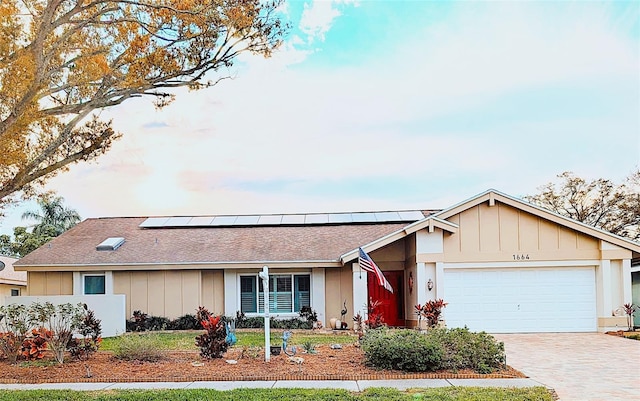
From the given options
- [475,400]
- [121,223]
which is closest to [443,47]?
[475,400]

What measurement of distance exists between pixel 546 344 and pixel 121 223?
1761 centimetres

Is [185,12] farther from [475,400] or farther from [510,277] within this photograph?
[510,277]

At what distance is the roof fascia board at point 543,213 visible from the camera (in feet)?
66.5

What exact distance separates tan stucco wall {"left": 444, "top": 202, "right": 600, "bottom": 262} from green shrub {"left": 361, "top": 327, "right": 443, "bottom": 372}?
8509mm

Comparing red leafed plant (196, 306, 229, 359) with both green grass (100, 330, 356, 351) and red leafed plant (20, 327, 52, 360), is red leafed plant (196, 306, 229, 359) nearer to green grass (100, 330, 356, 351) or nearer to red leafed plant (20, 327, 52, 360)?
green grass (100, 330, 356, 351)

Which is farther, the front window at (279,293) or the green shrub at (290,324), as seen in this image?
the front window at (279,293)

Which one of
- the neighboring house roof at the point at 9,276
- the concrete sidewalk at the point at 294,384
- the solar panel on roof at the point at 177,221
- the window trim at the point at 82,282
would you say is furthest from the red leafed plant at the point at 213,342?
the neighboring house roof at the point at 9,276

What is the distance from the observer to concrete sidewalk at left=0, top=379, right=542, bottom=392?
10.8m

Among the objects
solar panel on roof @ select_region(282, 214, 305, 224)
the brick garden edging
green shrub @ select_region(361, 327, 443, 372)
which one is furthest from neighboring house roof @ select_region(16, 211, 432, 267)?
the brick garden edging

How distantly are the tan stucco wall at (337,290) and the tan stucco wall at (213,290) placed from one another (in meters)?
3.73

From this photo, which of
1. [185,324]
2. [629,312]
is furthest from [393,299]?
[629,312]

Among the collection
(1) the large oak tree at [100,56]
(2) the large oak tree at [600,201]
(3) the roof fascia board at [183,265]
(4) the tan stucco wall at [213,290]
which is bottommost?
(4) the tan stucco wall at [213,290]

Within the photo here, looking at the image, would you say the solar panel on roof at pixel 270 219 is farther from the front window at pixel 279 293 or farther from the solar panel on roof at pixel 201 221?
the front window at pixel 279 293

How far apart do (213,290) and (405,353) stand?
13105 mm
